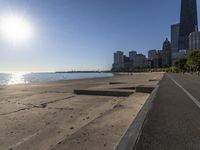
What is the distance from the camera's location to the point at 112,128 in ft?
23.2

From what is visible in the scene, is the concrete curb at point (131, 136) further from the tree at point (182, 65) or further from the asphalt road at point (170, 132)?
the tree at point (182, 65)

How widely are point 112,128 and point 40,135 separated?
227 cm

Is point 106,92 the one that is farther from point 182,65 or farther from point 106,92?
point 182,65

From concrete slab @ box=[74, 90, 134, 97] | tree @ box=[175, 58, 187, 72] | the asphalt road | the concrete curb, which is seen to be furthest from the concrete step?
tree @ box=[175, 58, 187, 72]

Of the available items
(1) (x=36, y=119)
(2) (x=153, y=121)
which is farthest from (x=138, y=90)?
(2) (x=153, y=121)

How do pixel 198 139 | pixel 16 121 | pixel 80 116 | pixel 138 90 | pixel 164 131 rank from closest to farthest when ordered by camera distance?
pixel 198 139
pixel 164 131
pixel 16 121
pixel 80 116
pixel 138 90

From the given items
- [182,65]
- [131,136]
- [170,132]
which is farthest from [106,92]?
[182,65]

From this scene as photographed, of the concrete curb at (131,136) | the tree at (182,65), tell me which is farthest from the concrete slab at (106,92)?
the tree at (182,65)

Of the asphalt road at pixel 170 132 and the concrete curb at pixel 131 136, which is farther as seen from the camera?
the asphalt road at pixel 170 132

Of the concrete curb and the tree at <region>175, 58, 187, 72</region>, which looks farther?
the tree at <region>175, 58, 187, 72</region>

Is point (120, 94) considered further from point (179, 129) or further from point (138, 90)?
point (179, 129)

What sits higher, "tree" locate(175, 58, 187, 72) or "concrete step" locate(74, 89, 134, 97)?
"tree" locate(175, 58, 187, 72)

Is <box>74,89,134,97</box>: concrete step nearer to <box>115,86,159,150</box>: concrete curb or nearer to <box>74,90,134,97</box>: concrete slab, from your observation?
<box>74,90,134,97</box>: concrete slab

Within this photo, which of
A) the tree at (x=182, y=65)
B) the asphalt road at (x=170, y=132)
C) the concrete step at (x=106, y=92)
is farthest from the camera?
the tree at (x=182, y=65)
